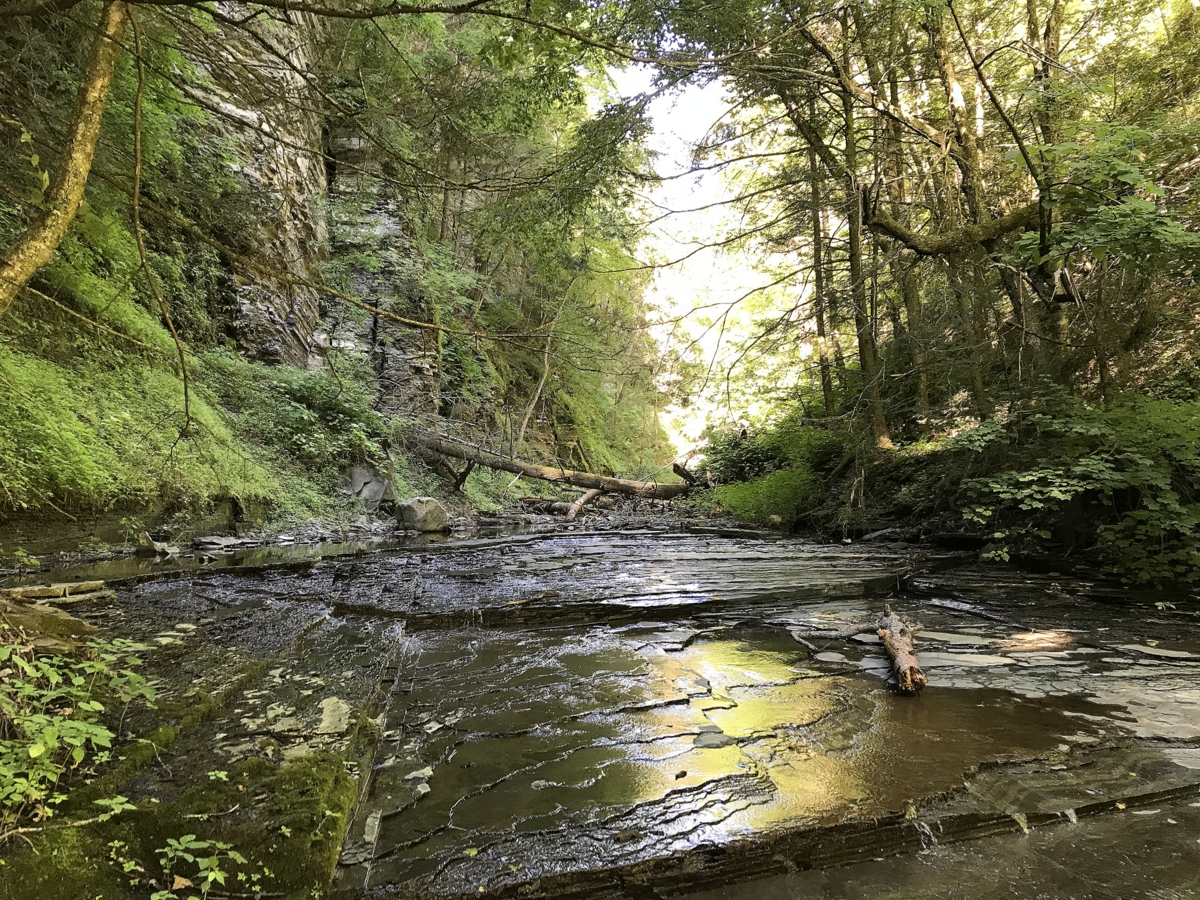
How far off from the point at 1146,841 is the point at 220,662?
391cm

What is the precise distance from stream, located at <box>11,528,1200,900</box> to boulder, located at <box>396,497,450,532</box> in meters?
5.12

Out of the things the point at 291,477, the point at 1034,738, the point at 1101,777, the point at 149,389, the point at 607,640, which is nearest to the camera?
the point at 1101,777

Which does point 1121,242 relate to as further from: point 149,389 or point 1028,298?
point 149,389

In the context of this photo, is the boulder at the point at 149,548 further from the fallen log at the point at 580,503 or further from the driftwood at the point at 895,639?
the fallen log at the point at 580,503

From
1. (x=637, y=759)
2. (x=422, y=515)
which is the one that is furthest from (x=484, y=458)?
(x=637, y=759)

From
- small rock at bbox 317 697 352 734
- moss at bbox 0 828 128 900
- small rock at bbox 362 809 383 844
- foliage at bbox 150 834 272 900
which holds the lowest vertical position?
small rock at bbox 362 809 383 844

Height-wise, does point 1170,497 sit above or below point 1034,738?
above

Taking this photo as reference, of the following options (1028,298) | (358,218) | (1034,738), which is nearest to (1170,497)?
(1028,298)

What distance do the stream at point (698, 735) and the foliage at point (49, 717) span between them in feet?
0.62

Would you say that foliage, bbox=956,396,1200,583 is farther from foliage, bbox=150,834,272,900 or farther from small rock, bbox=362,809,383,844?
foliage, bbox=150,834,272,900

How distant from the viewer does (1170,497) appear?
476 cm

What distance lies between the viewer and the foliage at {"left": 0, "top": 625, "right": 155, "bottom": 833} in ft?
5.35

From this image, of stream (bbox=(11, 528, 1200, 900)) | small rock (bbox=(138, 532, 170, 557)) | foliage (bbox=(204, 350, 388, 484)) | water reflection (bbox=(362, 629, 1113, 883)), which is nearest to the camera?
stream (bbox=(11, 528, 1200, 900))

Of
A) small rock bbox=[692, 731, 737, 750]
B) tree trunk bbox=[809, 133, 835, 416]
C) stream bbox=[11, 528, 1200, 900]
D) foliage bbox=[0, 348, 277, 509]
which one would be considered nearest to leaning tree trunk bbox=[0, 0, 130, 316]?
foliage bbox=[0, 348, 277, 509]
